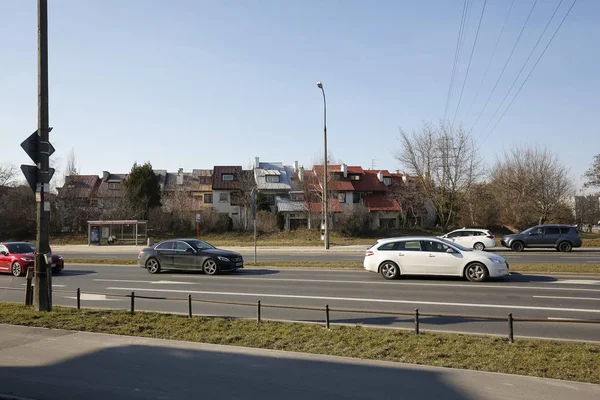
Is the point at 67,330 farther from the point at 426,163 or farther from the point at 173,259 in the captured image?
the point at 426,163

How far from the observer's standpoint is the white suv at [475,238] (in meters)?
30.4

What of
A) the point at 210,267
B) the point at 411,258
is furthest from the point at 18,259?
the point at 411,258

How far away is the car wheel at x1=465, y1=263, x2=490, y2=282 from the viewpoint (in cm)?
1538

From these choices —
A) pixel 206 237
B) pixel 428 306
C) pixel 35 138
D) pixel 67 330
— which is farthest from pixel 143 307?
pixel 206 237

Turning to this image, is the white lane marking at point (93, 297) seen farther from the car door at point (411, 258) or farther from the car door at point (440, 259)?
the car door at point (440, 259)

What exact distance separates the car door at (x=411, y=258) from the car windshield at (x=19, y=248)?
14966 millimetres

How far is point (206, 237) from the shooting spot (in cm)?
4838

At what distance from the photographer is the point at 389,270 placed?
54.0 feet

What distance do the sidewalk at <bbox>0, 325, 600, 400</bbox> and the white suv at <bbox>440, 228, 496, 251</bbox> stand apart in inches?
990

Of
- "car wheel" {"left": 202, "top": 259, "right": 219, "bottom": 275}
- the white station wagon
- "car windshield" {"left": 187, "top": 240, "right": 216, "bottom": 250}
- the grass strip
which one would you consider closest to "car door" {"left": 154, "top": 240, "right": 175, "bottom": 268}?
"car windshield" {"left": 187, "top": 240, "right": 216, "bottom": 250}

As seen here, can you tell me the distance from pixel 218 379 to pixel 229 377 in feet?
0.48

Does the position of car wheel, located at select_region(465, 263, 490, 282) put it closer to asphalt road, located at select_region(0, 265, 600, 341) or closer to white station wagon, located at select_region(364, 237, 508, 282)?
white station wagon, located at select_region(364, 237, 508, 282)

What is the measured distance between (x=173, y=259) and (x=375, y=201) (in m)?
42.2

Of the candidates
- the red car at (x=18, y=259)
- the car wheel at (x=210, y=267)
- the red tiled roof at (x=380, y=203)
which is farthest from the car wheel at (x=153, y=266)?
the red tiled roof at (x=380, y=203)
